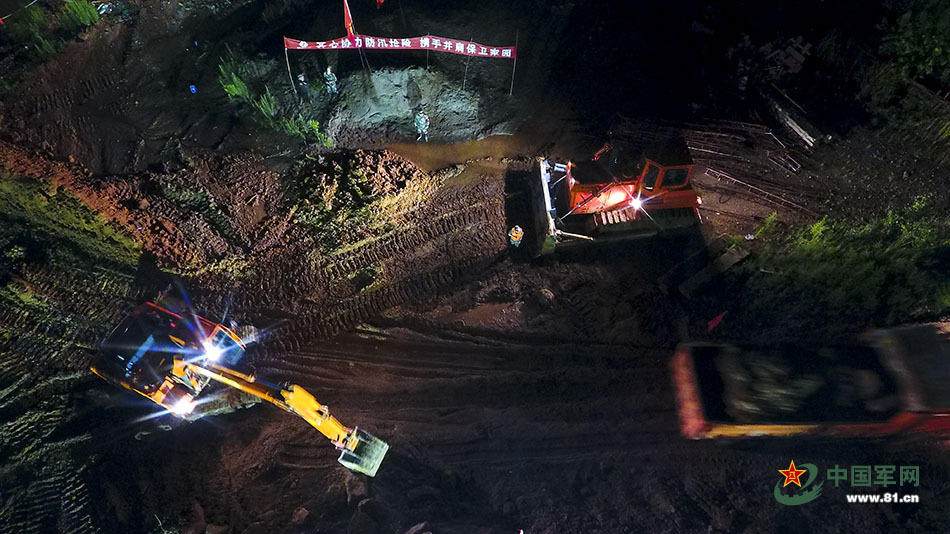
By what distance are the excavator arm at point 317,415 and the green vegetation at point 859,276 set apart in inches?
313

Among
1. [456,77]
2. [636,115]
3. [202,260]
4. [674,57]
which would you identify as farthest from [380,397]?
[674,57]

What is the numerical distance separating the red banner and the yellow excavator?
6488mm

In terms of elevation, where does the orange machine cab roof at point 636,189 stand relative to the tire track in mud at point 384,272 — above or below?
above

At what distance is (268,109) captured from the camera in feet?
34.6

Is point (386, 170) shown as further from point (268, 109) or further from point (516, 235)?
point (516, 235)

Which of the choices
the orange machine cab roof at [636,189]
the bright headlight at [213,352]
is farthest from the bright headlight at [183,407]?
the orange machine cab roof at [636,189]

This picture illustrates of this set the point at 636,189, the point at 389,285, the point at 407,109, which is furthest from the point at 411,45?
the point at 636,189

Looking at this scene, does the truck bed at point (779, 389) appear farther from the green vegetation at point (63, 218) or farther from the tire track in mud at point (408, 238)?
the green vegetation at point (63, 218)

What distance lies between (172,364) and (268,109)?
18.8 ft

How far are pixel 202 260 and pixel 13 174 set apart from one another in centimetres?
383

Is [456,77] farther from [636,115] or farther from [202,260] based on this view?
[202,260]

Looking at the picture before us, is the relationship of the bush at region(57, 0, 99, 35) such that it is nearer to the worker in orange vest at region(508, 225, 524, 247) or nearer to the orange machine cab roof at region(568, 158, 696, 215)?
the worker in orange vest at region(508, 225, 524, 247)

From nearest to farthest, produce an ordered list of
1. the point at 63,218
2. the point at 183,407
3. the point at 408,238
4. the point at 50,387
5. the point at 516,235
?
the point at 183,407
the point at 50,387
the point at 63,218
the point at 516,235
the point at 408,238

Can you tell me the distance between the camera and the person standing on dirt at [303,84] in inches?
428
